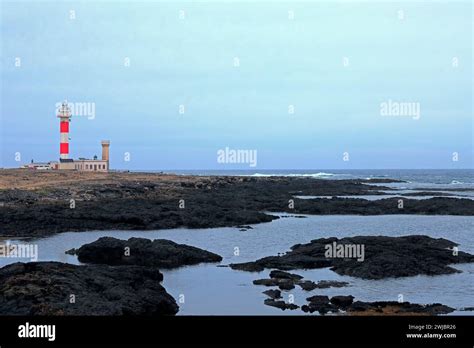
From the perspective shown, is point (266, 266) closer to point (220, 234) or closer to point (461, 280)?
point (461, 280)

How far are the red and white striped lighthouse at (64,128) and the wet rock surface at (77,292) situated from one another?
233 ft

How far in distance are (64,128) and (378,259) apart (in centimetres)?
7211

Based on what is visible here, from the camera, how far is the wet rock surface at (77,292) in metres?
15.1

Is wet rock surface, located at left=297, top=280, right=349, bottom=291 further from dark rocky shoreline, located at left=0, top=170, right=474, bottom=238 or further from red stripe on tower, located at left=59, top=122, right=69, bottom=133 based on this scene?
red stripe on tower, located at left=59, top=122, right=69, bottom=133

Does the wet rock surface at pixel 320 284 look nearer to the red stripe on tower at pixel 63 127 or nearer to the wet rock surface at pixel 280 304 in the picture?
the wet rock surface at pixel 280 304

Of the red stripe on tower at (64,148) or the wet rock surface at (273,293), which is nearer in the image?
the wet rock surface at (273,293)

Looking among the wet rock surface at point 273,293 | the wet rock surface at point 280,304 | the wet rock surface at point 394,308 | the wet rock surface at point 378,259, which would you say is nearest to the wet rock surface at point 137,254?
the wet rock surface at point 378,259

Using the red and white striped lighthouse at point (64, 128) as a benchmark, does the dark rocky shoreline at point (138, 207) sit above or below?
below

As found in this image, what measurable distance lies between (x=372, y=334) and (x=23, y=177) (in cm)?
6025

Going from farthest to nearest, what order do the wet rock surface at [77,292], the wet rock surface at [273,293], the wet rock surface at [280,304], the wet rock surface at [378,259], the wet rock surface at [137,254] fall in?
the wet rock surface at [137,254]
the wet rock surface at [378,259]
the wet rock surface at [273,293]
the wet rock surface at [280,304]
the wet rock surface at [77,292]

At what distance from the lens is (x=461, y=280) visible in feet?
74.1

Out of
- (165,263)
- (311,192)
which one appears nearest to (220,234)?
(165,263)

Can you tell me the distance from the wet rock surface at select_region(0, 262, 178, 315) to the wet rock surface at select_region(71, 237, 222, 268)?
6005 mm

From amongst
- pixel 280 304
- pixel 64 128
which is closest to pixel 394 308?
pixel 280 304
